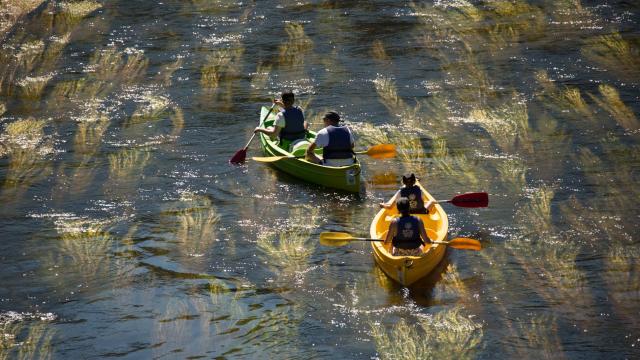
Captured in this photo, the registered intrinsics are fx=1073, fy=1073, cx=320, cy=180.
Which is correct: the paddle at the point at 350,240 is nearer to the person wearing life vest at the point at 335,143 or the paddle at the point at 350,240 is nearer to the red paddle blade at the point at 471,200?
the red paddle blade at the point at 471,200

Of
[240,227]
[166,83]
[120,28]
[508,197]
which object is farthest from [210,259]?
[120,28]

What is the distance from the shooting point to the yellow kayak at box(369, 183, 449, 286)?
15.8m

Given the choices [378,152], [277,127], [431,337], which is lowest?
[431,337]

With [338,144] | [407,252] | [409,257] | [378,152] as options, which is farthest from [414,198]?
[378,152]

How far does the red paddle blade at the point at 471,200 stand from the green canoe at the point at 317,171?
218 centimetres

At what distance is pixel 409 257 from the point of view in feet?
51.6

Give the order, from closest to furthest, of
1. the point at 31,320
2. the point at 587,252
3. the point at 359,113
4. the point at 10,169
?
the point at 31,320, the point at 587,252, the point at 10,169, the point at 359,113

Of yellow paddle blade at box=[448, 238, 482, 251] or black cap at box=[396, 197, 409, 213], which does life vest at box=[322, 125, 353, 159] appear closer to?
black cap at box=[396, 197, 409, 213]

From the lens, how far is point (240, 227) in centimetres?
1902

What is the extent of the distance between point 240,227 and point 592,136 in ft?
28.9

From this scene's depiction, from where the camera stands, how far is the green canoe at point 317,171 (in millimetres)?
19781

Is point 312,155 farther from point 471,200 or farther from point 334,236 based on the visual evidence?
point 334,236

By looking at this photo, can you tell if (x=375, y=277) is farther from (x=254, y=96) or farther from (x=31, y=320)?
(x=254, y=96)

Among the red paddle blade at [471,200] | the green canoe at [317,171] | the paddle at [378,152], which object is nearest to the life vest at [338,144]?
the green canoe at [317,171]
